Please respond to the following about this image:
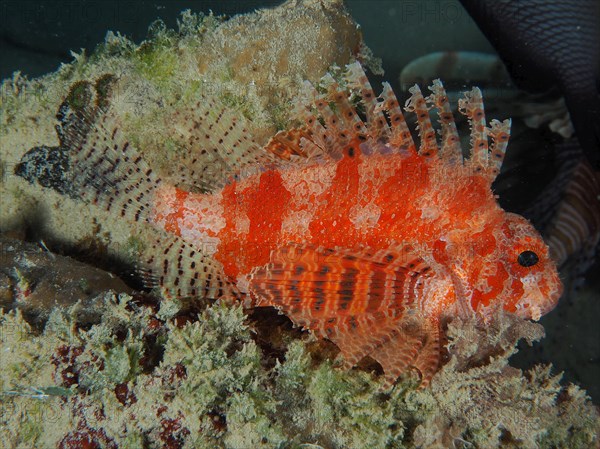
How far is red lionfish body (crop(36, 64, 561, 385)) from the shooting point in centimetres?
258

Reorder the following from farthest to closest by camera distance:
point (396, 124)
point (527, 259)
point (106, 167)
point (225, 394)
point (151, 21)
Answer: point (151, 21)
point (106, 167)
point (396, 124)
point (527, 259)
point (225, 394)

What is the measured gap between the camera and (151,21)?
1009 centimetres

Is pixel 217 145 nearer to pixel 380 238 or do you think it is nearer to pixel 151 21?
pixel 380 238

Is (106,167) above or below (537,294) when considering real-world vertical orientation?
above

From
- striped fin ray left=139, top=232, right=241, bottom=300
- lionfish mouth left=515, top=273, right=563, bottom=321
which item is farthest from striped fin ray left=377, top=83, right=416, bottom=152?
striped fin ray left=139, top=232, right=241, bottom=300

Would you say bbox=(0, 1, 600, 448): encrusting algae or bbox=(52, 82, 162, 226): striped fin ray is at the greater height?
bbox=(52, 82, 162, 226): striped fin ray

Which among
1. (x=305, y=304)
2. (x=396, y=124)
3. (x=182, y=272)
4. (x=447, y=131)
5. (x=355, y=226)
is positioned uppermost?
(x=396, y=124)

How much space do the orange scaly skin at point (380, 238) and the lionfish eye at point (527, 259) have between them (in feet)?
0.09

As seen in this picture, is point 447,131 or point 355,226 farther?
point 447,131

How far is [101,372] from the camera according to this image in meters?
2.37

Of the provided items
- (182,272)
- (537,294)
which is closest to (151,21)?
(182,272)

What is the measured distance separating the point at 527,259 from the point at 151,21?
1053cm

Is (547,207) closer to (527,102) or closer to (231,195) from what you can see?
(527,102)

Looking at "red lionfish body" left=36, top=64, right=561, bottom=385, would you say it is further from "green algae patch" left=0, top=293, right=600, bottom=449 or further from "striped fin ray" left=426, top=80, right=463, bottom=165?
"green algae patch" left=0, top=293, right=600, bottom=449
